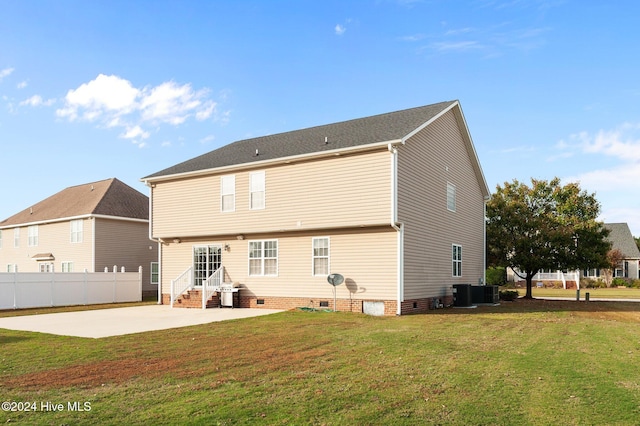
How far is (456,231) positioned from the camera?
2391 centimetres

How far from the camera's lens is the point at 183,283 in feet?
79.4

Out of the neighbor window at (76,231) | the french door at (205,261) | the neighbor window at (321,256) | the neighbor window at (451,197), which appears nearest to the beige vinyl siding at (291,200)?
the neighbor window at (321,256)

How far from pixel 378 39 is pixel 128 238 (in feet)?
74.7

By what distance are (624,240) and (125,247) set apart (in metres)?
47.1

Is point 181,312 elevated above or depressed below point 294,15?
below

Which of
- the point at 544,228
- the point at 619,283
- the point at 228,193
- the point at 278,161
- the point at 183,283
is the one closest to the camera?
the point at 278,161

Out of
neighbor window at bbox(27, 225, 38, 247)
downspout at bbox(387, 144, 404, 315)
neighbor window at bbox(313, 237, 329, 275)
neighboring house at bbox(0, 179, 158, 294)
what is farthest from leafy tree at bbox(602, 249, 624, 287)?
neighbor window at bbox(27, 225, 38, 247)

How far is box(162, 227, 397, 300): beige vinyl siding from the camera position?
18.7m

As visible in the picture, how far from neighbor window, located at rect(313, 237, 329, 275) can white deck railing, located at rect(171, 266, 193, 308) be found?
6802 mm

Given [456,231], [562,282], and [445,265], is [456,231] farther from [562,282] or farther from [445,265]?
[562,282]

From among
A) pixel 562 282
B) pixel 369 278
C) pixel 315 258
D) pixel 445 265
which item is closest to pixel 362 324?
pixel 369 278

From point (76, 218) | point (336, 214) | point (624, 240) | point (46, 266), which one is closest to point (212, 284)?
point (336, 214)

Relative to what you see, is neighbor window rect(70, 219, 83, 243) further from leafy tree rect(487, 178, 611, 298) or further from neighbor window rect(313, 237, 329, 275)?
leafy tree rect(487, 178, 611, 298)

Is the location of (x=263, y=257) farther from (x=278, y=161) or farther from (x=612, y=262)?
(x=612, y=262)
